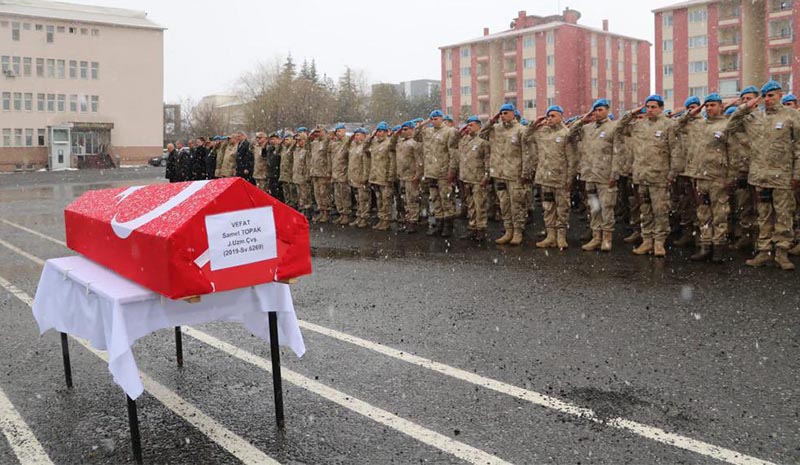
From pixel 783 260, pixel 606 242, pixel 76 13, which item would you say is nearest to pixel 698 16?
pixel 76 13

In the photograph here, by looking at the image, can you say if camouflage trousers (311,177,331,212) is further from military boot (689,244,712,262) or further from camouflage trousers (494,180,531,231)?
military boot (689,244,712,262)

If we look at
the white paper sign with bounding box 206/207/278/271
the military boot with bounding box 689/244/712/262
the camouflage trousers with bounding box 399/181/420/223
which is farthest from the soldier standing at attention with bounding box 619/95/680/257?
the white paper sign with bounding box 206/207/278/271

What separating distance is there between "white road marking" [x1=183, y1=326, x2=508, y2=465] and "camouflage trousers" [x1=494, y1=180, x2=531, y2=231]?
7.15 metres

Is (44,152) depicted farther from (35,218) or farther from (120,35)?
(35,218)

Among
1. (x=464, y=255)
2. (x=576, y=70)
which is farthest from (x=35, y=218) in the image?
(x=576, y=70)

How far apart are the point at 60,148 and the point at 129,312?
217 feet

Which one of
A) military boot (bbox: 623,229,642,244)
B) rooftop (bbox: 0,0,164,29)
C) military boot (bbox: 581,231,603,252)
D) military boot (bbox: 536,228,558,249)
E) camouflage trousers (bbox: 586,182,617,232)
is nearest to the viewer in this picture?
camouflage trousers (bbox: 586,182,617,232)

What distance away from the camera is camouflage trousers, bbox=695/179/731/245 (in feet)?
32.9

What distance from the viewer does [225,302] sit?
439 cm

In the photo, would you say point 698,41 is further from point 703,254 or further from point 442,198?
point 703,254

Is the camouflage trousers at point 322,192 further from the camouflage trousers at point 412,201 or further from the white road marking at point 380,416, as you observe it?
the white road marking at point 380,416

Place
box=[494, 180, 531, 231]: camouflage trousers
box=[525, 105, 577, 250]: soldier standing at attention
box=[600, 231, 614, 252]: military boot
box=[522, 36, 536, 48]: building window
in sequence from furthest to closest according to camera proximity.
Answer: box=[522, 36, 536, 48]: building window, box=[494, 180, 531, 231]: camouflage trousers, box=[525, 105, 577, 250]: soldier standing at attention, box=[600, 231, 614, 252]: military boot

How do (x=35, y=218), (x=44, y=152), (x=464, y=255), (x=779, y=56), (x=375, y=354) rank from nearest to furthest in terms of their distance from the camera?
1. (x=375, y=354)
2. (x=464, y=255)
3. (x=35, y=218)
4. (x=779, y=56)
5. (x=44, y=152)

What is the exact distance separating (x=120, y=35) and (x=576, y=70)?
45.3 meters
